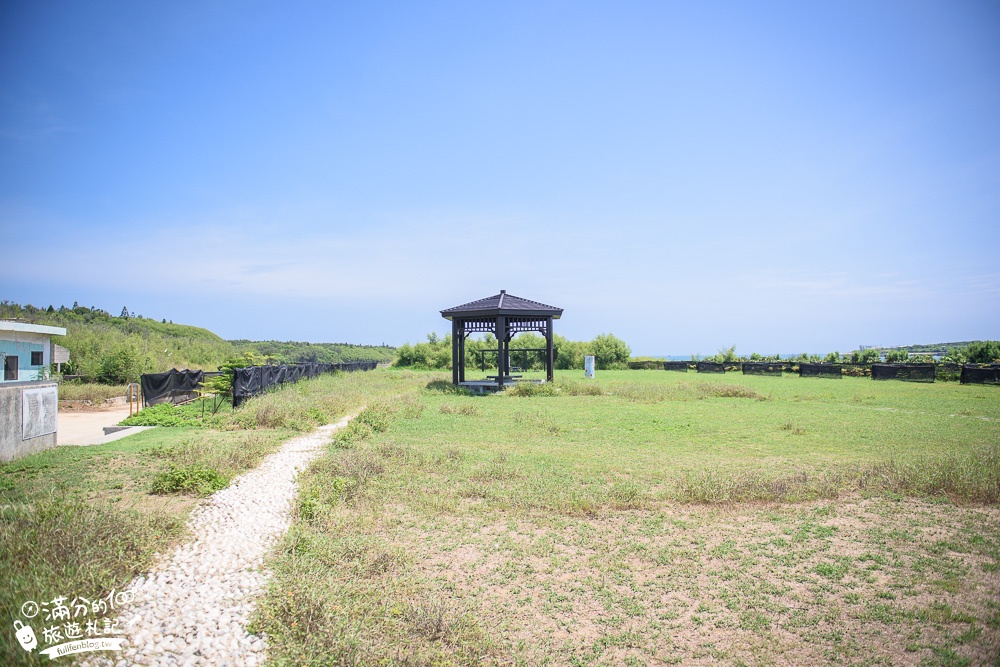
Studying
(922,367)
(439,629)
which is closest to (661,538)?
(439,629)

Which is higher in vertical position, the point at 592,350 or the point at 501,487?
the point at 592,350

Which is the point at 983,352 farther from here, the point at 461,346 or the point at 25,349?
the point at 25,349

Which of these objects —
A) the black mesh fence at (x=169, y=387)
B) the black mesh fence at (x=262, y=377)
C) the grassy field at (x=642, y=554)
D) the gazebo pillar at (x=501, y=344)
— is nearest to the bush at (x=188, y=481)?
the grassy field at (x=642, y=554)

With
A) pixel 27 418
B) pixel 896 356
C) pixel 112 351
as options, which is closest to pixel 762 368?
pixel 896 356

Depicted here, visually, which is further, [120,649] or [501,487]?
[501,487]

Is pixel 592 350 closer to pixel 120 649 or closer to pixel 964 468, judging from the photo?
pixel 964 468

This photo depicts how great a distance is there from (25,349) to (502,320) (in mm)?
14911

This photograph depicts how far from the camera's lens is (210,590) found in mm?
3693

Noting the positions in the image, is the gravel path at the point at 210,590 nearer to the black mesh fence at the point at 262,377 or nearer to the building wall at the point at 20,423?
the building wall at the point at 20,423

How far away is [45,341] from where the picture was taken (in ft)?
54.8

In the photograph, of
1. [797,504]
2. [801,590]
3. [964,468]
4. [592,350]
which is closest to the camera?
[801,590]

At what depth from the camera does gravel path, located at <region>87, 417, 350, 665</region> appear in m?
3.06

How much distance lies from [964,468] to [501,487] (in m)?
5.81

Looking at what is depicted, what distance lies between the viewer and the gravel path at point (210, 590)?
3.06 m
